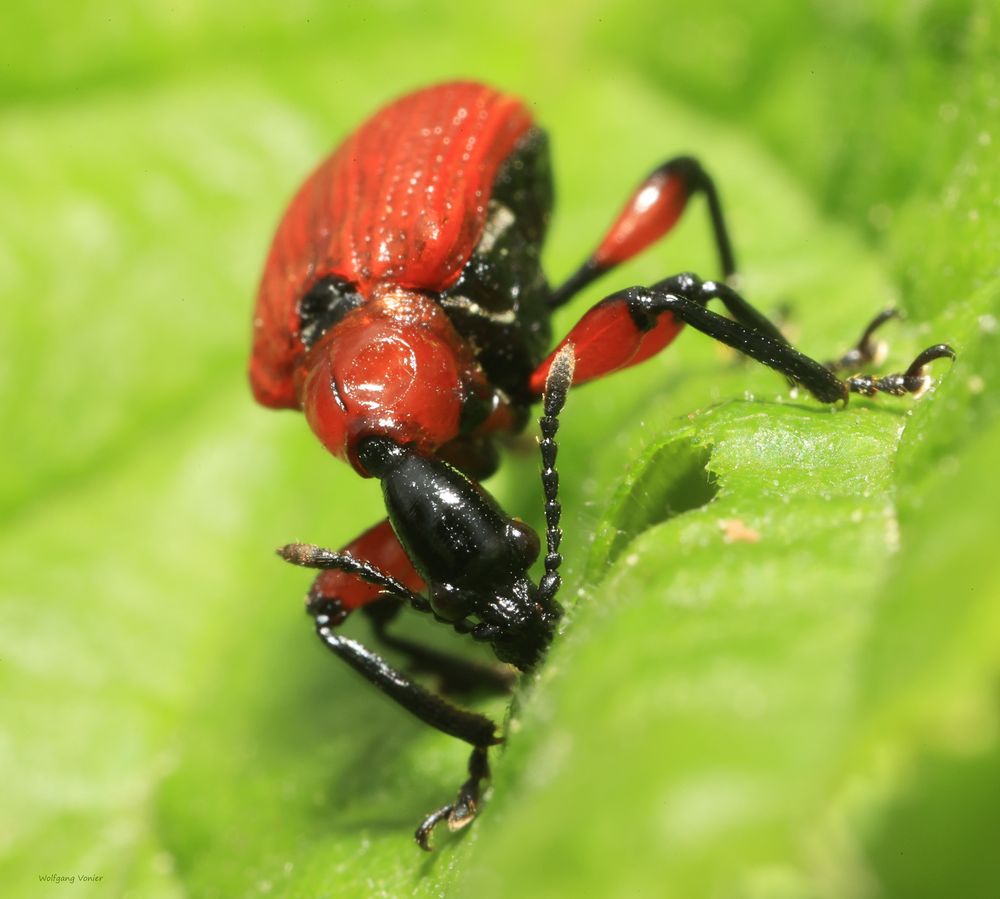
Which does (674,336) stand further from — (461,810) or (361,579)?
(461,810)

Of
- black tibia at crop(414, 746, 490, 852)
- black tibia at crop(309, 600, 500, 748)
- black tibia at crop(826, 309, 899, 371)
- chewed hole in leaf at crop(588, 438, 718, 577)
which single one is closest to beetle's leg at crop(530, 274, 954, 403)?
black tibia at crop(826, 309, 899, 371)

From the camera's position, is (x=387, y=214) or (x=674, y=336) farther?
(x=387, y=214)

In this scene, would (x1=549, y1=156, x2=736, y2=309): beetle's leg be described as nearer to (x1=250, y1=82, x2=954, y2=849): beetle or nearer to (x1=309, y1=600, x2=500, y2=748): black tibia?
(x1=250, y1=82, x2=954, y2=849): beetle

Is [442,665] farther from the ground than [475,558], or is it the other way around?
[442,665]

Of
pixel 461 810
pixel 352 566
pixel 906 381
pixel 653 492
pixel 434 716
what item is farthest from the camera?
pixel 352 566

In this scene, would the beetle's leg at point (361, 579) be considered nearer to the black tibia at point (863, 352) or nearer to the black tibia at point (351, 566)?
the black tibia at point (351, 566)

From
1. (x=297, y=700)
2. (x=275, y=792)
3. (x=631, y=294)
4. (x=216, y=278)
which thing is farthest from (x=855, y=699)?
(x=216, y=278)

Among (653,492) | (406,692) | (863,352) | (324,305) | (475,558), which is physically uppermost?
(324,305)

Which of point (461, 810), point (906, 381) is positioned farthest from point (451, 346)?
point (461, 810)

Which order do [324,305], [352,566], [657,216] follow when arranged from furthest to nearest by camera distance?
1. [657,216]
2. [324,305]
3. [352,566]

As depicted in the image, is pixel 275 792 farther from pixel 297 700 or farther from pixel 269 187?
pixel 269 187
